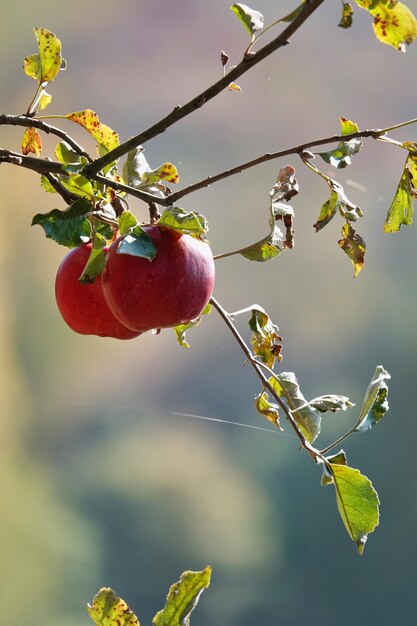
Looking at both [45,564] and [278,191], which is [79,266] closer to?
[278,191]

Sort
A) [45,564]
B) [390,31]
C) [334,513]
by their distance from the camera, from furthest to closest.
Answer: [334,513], [45,564], [390,31]

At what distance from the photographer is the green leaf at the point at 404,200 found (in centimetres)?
49

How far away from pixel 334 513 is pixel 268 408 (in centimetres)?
139

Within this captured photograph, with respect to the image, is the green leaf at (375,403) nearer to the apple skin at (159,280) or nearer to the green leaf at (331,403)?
the green leaf at (331,403)

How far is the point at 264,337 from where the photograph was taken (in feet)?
1.85

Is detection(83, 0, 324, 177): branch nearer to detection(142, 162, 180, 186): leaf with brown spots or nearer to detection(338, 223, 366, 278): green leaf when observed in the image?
detection(142, 162, 180, 186): leaf with brown spots

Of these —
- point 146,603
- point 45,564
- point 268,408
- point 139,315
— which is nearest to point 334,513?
point 146,603

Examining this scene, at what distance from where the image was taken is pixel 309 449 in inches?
19.5

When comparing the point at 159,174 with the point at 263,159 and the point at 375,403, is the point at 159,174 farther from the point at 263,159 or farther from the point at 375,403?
the point at 375,403

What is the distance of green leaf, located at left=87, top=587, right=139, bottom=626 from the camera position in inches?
14.6

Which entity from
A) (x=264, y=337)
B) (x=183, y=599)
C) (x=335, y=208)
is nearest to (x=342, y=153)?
(x=335, y=208)

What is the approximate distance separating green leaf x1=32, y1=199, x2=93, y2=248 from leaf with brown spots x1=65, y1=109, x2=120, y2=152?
0.08 meters

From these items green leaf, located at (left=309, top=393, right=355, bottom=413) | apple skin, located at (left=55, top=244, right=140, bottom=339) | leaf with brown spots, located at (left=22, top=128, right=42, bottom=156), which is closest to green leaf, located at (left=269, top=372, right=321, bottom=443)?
green leaf, located at (left=309, top=393, right=355, bottom=413)

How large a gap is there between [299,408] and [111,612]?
0.19m
